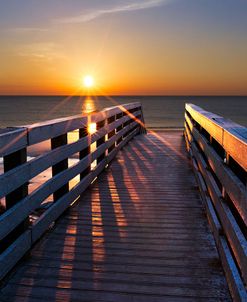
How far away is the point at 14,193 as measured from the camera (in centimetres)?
364

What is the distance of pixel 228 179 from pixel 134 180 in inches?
172

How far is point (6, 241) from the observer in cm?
357

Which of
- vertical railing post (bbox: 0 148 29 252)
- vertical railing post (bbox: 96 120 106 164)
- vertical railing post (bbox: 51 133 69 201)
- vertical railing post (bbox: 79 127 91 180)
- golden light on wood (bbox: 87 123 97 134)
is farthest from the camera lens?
vertical railing post (bbox: 96 120 106 164)

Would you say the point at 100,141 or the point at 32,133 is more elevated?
the point at 32,133

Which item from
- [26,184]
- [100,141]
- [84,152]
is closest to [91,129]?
[84,152]

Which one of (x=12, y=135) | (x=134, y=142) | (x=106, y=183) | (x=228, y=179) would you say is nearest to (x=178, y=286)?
(x=228, y=179)

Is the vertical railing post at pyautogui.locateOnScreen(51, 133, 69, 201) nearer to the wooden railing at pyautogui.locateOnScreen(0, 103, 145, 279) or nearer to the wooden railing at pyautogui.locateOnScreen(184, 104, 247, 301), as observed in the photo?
the wooden railing at pyautogui.locateOnScreen(0, 103, 145, 279)

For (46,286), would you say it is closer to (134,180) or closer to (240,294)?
(240,294)

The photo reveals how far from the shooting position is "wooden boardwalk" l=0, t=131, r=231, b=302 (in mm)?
3275

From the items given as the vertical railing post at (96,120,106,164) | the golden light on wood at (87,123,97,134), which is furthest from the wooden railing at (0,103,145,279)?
the vertical railing post at (96,120,106,164)

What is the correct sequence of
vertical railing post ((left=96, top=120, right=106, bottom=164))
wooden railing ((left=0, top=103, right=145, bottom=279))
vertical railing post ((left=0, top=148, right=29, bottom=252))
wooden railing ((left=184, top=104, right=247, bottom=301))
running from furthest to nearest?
1. vertical railing post ((left=96, top=120, right=106, bottom=164))
2. vertical railing post ((left=0, top=148, right=29, bottom=252))
3. wooden railing ((left=0, top=103, right=145, bottom=279))
4. wooden railing ((left=184, top=104, right=247, bottom=301))

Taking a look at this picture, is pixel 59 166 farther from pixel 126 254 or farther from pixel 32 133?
pixel 126 254

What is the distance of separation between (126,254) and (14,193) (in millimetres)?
1355

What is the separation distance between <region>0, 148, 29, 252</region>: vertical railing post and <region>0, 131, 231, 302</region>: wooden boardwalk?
0.32m
